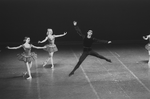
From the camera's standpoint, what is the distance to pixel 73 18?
14742 millimetres

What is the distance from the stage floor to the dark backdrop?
85.6 inches

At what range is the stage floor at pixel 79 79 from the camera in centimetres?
823

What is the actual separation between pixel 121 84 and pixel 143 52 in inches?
172

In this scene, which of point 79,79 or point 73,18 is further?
point 73,18

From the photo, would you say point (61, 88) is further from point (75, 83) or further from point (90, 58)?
point (90, 58)

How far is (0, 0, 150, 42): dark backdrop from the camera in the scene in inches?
567

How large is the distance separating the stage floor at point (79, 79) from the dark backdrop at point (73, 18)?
85.6 inches

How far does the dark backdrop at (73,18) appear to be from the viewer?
1440cm

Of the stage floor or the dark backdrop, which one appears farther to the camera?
the dark backdrop

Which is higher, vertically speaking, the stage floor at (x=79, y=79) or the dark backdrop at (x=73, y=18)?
the dark backdrop at (x=73, y=18)

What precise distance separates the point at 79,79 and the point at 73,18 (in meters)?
5.79

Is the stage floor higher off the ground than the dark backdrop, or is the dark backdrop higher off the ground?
the dark backdrop

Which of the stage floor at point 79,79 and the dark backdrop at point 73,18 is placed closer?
the stage floor at point 79,79

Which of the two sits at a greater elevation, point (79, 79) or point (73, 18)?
point (73, 18)
